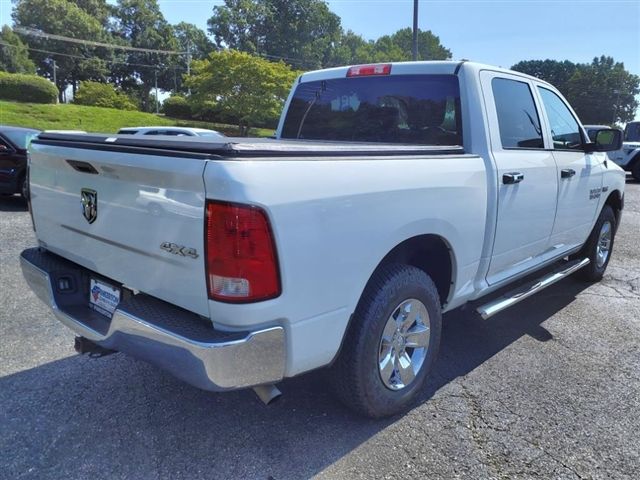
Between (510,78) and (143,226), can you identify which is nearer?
(143,226)

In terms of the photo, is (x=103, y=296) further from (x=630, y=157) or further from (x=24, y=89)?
(x=24, y=89)

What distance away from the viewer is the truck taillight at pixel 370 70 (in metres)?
3.80

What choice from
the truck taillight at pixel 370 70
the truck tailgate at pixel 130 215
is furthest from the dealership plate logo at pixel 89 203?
the truck taillight at pixel 370 70

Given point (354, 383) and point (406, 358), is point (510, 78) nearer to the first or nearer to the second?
point (406, 358)

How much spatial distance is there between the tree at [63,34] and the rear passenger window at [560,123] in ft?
215

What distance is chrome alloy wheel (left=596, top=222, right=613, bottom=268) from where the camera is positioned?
17.8ft

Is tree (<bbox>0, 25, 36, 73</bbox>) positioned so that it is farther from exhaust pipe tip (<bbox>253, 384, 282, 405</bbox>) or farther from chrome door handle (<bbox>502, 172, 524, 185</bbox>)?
exhaust pipe tip (<bbox>253, 384, 282, 405</bbox>)

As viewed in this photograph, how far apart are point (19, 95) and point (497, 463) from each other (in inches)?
1354

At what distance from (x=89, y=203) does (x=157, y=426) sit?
1.25 metres

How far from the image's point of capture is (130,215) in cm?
230

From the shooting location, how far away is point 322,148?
232 cm

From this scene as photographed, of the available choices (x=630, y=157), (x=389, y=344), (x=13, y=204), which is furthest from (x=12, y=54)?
(x=389, y=344)

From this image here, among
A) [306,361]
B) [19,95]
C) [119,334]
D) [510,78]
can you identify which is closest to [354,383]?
[306,361]

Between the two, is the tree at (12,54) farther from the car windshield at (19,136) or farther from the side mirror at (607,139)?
the side mirror at (607,139)
